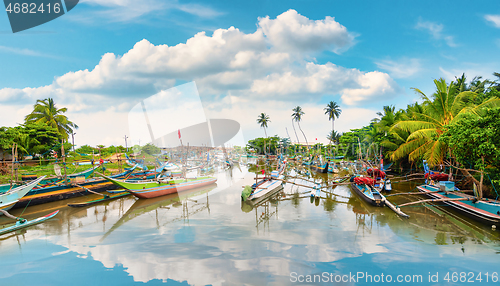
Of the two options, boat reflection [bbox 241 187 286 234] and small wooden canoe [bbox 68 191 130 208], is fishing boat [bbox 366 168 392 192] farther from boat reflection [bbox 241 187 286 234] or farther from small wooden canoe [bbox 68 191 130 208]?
small wooden canoe [bbox 68 191 130 208]

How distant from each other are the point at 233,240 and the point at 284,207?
226 inches

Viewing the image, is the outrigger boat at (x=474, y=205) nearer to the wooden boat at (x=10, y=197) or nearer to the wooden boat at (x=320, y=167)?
the wooden boat at (x=320, y=167)

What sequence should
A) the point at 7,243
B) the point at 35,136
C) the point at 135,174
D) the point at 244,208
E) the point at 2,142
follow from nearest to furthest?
1. the point at 7,243
2. the point at 244,208
3. the point at 2,142
4. the point at 135,174
5. the point at 35,136

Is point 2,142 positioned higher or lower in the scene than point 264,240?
higher

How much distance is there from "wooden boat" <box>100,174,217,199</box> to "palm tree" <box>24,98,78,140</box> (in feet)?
75.2

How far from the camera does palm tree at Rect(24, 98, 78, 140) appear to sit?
3012 centimetres

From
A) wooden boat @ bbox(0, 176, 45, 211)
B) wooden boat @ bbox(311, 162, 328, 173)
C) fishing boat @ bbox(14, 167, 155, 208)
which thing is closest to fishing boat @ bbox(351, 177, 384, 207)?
wooden boat @ bbox(311, 162, 328, 173)

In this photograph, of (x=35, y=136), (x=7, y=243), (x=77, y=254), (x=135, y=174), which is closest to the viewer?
(x=77, y=254)

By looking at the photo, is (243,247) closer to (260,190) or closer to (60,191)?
(260,190)

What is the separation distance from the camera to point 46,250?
8211 millimetres

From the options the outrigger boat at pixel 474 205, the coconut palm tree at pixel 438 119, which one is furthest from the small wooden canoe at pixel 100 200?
the coconut palm tree at pixel 438 119

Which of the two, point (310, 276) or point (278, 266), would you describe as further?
point (278, 266)

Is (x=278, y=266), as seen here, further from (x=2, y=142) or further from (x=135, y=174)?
(x=2, y=142)

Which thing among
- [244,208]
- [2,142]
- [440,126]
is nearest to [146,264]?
[244,208]
